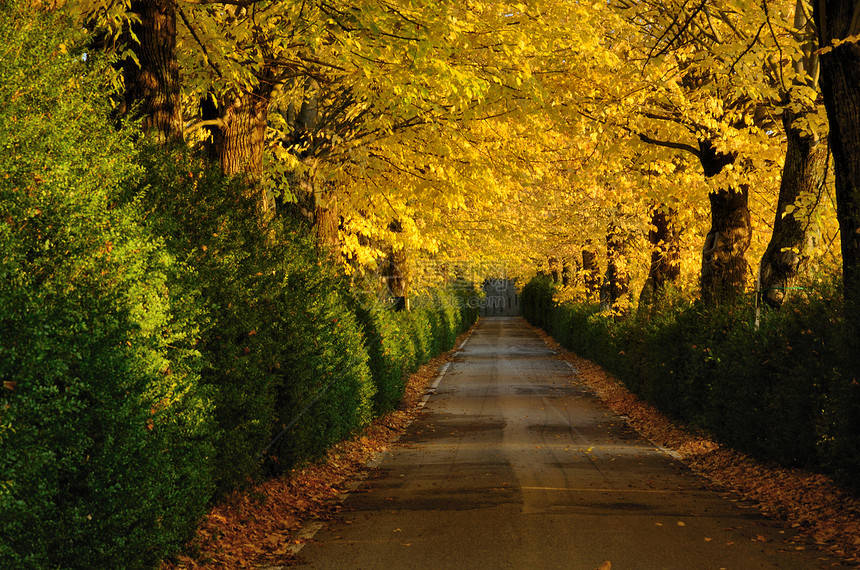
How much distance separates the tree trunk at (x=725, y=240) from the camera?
1641 cm

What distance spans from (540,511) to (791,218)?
6664 millimetres

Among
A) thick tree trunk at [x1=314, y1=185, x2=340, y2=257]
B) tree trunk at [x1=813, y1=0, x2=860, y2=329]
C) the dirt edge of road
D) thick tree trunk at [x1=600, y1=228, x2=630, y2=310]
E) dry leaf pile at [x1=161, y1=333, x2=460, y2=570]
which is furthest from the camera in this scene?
thick tree trunk at [x1=600, y1=228, x2=630, y2=310]

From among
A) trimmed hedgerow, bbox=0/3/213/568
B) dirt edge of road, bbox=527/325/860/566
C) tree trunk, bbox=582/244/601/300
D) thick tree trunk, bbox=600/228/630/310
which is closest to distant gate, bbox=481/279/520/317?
tree trunk, bbox=582/244/601/300

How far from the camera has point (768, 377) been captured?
1084cm

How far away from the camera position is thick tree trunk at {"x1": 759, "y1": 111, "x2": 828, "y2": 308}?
12.8m

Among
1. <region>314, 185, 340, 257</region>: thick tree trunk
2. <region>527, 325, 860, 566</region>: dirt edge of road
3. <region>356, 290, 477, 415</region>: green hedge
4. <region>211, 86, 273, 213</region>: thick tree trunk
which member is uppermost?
<region>211, 86, 273, 213</region>: thick tree trunk

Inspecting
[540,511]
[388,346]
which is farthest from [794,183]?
[388,346]

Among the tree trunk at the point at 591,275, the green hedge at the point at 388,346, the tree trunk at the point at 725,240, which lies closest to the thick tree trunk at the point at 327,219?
the green hedge at the point at 388,346

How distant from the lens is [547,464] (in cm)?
1197

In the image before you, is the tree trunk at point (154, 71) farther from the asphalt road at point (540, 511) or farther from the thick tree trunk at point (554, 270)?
the thick tree trunk at point (554, 270)

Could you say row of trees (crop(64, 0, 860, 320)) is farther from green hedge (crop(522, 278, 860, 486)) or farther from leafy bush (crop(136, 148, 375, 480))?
leafy bush (crop(136, 148, 375, 480))

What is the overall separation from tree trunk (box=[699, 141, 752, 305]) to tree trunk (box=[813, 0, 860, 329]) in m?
7.54

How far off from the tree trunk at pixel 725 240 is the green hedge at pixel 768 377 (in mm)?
700

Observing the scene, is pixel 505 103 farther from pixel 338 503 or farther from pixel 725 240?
pixel 338 503
